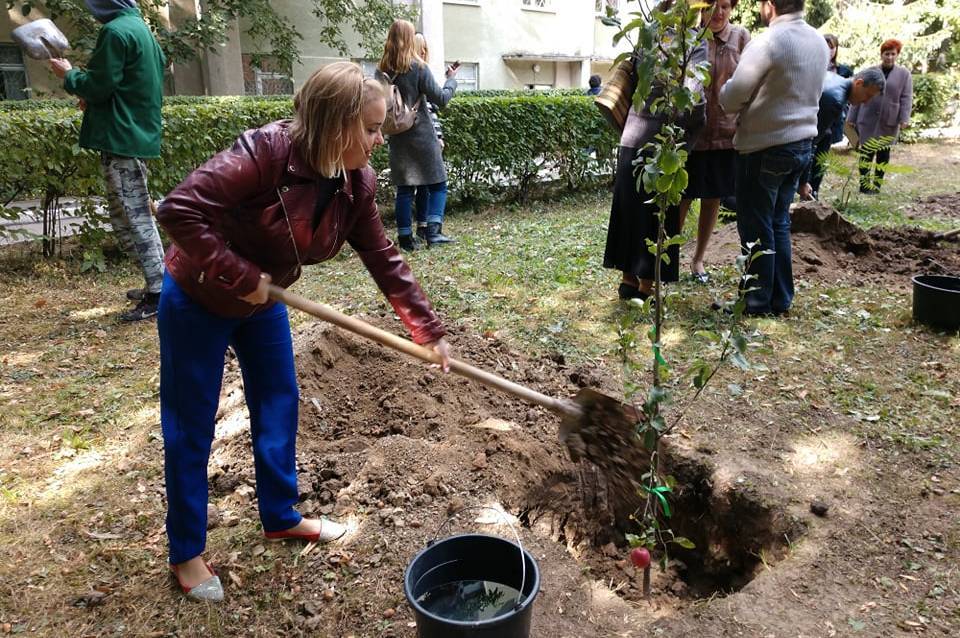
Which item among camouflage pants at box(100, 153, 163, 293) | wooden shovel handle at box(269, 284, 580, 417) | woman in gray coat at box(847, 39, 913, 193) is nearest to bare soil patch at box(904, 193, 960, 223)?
woman in gray coat at box(847, 39, 913, 193)

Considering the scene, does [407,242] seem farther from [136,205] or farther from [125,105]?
[125,105]

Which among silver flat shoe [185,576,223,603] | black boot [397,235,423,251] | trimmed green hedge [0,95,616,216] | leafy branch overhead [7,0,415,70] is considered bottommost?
silver flat shoe [185,576,223,603]

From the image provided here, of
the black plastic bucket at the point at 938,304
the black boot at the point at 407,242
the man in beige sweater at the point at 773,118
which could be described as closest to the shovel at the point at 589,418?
the man in beige sweater at the point at 773,118

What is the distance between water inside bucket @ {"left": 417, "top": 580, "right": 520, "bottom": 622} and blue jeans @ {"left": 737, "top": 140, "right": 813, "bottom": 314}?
9.83 feet

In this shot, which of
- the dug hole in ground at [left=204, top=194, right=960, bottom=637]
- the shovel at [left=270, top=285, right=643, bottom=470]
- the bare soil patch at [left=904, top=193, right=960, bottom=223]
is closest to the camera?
the dug hole in ground at [left=204, top=194, right=960, bottom=637]

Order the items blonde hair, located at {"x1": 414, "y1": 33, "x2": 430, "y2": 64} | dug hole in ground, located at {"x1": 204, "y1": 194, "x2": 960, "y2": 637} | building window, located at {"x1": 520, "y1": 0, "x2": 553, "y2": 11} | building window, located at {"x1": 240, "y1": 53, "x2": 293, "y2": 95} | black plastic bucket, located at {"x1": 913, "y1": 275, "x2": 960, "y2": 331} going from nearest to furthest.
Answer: dug hole in ground, located at {"x1": 204, "y1": 194, "x2": 960, "y2": 637} < black plastic bucket, located at {"x1": 913, "y1": 275, "x2": 960, "y2": 331} < blonde hair, located at {"x1": 414, "y1": 33, "x2": 430, "y2": 64} < building window, located at {"x1": 240, "y1": 53, "x2": 293, "y2": 95} < building window, located at {"x1": 520, "y1": 0, "x2": 553, "y2": 11}

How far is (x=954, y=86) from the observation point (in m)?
20.2

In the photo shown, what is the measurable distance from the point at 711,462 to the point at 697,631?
3.40ft

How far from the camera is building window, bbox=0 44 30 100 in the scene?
15.7 meters

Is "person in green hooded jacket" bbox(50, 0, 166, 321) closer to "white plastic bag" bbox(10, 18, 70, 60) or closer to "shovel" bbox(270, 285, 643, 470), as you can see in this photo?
"white plastic bag" bbox(10, 18, 70, 60)

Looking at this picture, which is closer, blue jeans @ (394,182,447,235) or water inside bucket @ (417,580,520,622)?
water inside bucket @ (417,580,520,622)

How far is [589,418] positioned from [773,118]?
2.89 m

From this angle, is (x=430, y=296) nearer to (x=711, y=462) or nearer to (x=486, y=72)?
(x=711, y=462)

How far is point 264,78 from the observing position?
743 inches
